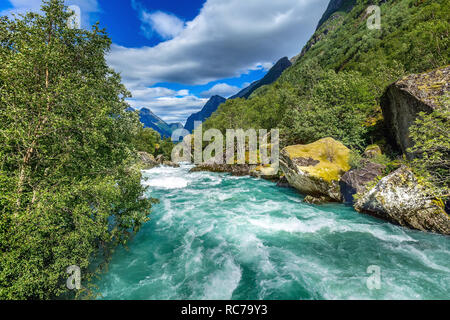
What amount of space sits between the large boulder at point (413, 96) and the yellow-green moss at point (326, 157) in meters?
5.29

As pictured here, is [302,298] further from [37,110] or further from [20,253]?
[37,110]

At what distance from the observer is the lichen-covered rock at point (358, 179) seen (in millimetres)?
17531

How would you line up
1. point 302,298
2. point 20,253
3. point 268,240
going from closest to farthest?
point 20,253, point 302,298, point 268,240

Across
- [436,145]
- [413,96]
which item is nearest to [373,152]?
[413,96]

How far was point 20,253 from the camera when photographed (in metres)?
7.03

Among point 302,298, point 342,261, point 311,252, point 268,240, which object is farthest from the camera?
point 268,240

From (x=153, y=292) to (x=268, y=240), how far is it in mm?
8273

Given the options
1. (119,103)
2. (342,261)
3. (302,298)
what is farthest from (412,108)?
(119,103)

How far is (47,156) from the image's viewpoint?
831cm

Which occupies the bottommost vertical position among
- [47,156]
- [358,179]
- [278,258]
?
[278,258]

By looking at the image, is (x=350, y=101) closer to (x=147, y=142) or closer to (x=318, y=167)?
(x=318, y=167)

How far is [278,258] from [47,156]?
13.4 metres

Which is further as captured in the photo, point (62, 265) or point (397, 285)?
point (397, 285)

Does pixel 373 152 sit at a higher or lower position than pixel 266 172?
higher
